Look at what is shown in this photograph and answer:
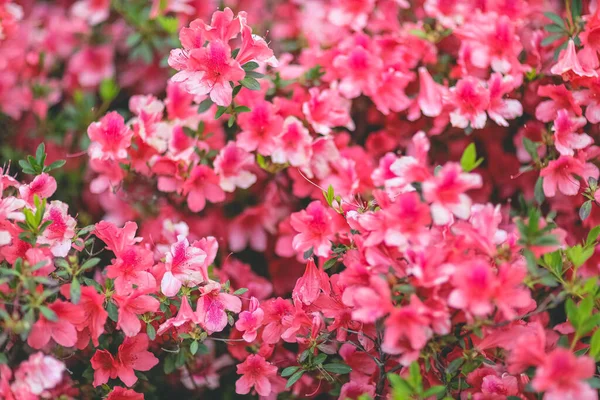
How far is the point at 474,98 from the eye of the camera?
4.86 feet

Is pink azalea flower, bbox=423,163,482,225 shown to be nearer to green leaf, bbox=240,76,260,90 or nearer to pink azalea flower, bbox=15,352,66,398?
green leaf, bbox=240,76,260,90

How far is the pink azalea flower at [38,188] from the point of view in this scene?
1.30 m

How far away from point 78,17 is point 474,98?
1.34 metres

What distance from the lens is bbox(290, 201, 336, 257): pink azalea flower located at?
133 centimetres

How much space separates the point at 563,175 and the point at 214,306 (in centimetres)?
82

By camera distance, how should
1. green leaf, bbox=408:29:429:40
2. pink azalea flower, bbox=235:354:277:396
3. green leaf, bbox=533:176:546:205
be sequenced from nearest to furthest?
pink azalea flower, bbox=235:354:277:396
green leaf, bbox=533:176:546:205
green leaf, bbox=408:29:429:40

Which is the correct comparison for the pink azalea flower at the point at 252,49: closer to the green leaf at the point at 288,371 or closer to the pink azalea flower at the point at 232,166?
the pink azalea flower at the point at 232,166

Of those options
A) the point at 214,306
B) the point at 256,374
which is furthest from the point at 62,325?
the point at 256,374

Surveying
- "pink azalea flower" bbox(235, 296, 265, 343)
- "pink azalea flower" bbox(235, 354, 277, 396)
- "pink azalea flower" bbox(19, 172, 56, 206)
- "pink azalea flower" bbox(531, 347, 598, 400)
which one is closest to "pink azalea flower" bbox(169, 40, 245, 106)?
"pink azalea flower" bbox(19, 172, 56, 206)

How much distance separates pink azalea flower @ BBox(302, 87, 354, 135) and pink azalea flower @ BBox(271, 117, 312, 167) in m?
0.04

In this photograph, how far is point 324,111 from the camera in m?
1.57

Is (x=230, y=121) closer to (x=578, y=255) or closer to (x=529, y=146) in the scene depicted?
(x=529, y=146)

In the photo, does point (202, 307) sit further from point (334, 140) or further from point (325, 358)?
point (334, 140)

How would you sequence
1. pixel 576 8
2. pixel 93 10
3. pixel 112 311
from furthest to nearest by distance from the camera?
pixel 93 10 → pixel 576 8 → pixel 112 311
